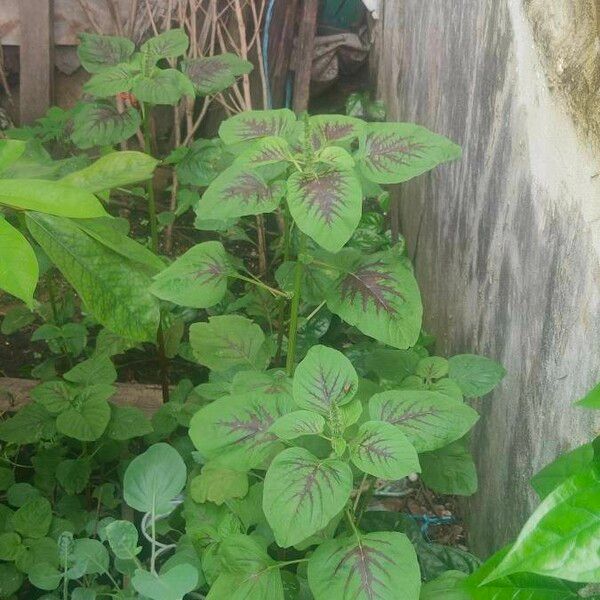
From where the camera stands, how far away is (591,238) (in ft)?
4.32

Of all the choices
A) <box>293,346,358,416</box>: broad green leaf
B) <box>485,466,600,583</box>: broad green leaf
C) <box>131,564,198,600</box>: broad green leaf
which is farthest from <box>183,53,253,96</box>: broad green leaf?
<box>485,466,600,583</box>: broad green leaf

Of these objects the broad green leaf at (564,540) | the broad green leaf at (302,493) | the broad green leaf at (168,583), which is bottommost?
the broad green leaf at (168,583)

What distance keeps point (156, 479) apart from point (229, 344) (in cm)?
Answer: 45

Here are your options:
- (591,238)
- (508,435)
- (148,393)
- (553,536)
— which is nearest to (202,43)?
(148,393)

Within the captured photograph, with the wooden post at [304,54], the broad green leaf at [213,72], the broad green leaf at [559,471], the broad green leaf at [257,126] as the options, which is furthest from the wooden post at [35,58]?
the broad green leaf at [559,471]

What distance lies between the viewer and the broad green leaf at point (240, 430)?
1.39m

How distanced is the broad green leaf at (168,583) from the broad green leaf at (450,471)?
0.50 m

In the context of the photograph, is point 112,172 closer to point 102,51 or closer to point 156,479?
point 156,479

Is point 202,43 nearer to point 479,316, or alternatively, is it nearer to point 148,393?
point 148,393

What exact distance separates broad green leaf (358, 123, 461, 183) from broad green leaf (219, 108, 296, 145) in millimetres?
181

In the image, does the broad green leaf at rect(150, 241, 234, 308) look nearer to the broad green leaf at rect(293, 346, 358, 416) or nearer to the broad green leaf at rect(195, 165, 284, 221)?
the broad green leaf at rect(195, 165, 284, 221)

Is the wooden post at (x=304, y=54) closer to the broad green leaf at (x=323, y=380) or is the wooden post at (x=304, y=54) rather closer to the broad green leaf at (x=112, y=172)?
the broad green leaf at (x=112, y=172)

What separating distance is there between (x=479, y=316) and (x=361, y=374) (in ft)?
1.14

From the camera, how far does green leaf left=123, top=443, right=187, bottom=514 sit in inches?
58.6
